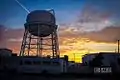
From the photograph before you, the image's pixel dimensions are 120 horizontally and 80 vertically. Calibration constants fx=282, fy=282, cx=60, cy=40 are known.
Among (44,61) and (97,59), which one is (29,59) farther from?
(97,59)

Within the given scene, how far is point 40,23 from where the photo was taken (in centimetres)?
6456

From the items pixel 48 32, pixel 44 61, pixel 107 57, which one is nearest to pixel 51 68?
pixel 44 61

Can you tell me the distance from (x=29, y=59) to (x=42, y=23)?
8.78 meters

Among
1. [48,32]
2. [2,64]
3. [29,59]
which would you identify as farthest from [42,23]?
[2,64]

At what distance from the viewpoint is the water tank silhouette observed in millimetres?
64625

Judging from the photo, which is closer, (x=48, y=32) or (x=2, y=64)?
(x=2, y=64)

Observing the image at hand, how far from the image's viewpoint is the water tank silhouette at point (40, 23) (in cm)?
6462

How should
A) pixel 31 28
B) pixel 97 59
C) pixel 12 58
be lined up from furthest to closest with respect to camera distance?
pixel 31 28, pixel 12 58, pixel 97 59

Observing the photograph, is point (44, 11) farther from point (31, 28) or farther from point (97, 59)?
point (97, 59)

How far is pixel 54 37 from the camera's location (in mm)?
69000

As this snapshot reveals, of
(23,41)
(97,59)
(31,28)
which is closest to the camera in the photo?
(97,59)

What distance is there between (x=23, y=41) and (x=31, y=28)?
598cm

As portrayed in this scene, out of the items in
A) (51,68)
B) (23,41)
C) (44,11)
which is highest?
(44,11)

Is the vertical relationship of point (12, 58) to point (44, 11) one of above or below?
below
